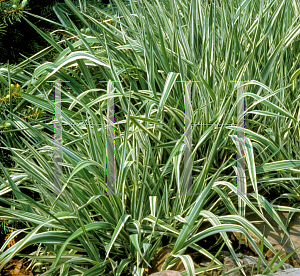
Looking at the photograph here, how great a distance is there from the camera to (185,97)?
1.58 meters

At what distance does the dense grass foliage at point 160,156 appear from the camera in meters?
1.31

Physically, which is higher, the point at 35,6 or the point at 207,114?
the point at 35,6

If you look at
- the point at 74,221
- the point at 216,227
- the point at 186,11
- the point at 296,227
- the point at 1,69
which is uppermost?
the point at 1,69

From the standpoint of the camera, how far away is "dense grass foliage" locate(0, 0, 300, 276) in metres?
1.31

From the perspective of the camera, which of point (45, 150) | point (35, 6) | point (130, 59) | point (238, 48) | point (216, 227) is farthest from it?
point (35, 6)

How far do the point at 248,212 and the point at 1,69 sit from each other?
4.35 feet

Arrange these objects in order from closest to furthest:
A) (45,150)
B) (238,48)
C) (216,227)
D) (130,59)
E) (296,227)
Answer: (216,227), (296,227), (45,150), (238,48), (130,59)

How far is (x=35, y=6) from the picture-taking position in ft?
7.22

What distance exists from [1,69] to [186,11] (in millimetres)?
1067

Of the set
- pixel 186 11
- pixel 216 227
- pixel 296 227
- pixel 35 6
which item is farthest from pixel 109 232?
pixel 35 6

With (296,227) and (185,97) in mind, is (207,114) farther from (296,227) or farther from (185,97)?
(296,227)

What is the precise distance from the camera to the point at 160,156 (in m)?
1.59

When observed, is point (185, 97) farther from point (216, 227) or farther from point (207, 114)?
point (216, 227)

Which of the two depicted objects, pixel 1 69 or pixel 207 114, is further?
pixel 1 69
